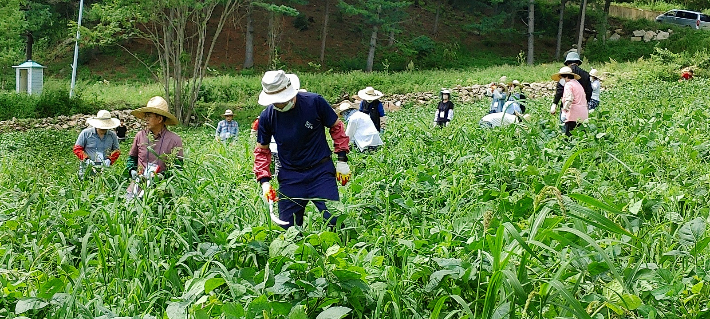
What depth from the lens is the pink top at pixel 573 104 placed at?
7.98 m

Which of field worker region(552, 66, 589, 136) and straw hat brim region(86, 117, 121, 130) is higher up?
field worker region(552, 66, 589, 136)

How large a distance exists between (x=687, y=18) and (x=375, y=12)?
63.3 ft

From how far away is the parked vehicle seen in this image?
3794 cm

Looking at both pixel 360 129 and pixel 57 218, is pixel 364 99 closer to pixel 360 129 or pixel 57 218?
pixel 360 129

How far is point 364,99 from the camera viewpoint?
36.3 ft

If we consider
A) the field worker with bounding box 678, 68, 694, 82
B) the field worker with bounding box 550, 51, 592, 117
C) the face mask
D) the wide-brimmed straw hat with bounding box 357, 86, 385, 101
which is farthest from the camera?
the field worker with bounding box 678, 68, 694, 82

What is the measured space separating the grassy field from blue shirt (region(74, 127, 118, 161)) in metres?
0.76

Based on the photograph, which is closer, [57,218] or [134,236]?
[134,236]

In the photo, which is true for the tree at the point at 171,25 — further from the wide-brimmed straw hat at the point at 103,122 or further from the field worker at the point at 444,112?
the wide-brimmed straw hat at the point at 103,122

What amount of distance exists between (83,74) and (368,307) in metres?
28.8

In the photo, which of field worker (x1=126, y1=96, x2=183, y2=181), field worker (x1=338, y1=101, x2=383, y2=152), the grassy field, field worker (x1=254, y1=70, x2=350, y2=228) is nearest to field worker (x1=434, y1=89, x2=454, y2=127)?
field worker (x1=338, y1=101, x2=383, y2=152)

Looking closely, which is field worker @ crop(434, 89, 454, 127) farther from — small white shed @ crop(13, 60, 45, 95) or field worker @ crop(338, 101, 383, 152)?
small white shed @ crop(13, 60, 45, 95)

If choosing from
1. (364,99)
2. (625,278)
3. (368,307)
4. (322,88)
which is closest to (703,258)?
(625,278)

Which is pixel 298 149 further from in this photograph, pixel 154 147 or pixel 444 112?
pixel 444 112
